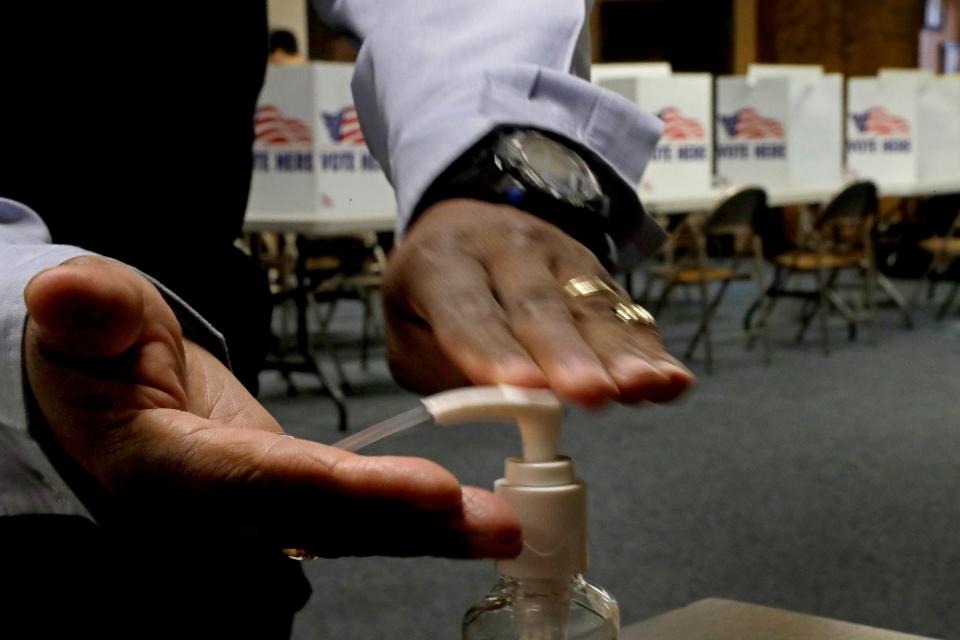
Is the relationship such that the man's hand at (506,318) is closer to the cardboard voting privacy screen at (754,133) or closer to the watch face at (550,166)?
the watch face at (550,166)

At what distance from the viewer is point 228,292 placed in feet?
2.76

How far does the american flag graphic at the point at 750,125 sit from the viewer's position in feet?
21.8

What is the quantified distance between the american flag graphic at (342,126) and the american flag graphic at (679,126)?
188 cm

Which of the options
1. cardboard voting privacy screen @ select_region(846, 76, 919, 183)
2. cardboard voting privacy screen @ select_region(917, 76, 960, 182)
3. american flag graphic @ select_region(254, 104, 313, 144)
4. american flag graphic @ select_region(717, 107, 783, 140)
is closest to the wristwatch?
american flag graphic @ select_region(254, 104, 313, 144)

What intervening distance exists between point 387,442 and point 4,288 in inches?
7.1

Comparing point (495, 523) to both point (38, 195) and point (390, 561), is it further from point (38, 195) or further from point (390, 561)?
point (390, 561)

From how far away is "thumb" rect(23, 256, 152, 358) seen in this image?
42 centimetres

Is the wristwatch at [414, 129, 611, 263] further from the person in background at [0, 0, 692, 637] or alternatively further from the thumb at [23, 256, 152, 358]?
the thumb at [23, 256, 152, 358]

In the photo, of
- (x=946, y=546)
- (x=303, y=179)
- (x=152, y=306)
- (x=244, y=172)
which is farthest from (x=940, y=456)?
(x=152, y=306)

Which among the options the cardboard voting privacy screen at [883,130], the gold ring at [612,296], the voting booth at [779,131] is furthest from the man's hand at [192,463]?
the cardboard voting privacy screen at [883,130]

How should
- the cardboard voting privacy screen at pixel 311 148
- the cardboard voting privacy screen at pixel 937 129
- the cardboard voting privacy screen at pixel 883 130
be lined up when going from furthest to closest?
the cardboard voting privacy screen at pixel 937 129 < the cardboard voting privacy screen at pixel 883 130 < the cardboard voting privacy screen at pixel 311 148

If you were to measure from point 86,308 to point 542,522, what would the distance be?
0.22 m

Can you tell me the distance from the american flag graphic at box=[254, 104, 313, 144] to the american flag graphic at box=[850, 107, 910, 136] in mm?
3983

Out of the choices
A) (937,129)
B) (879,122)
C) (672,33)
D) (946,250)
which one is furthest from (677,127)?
(672,33)
